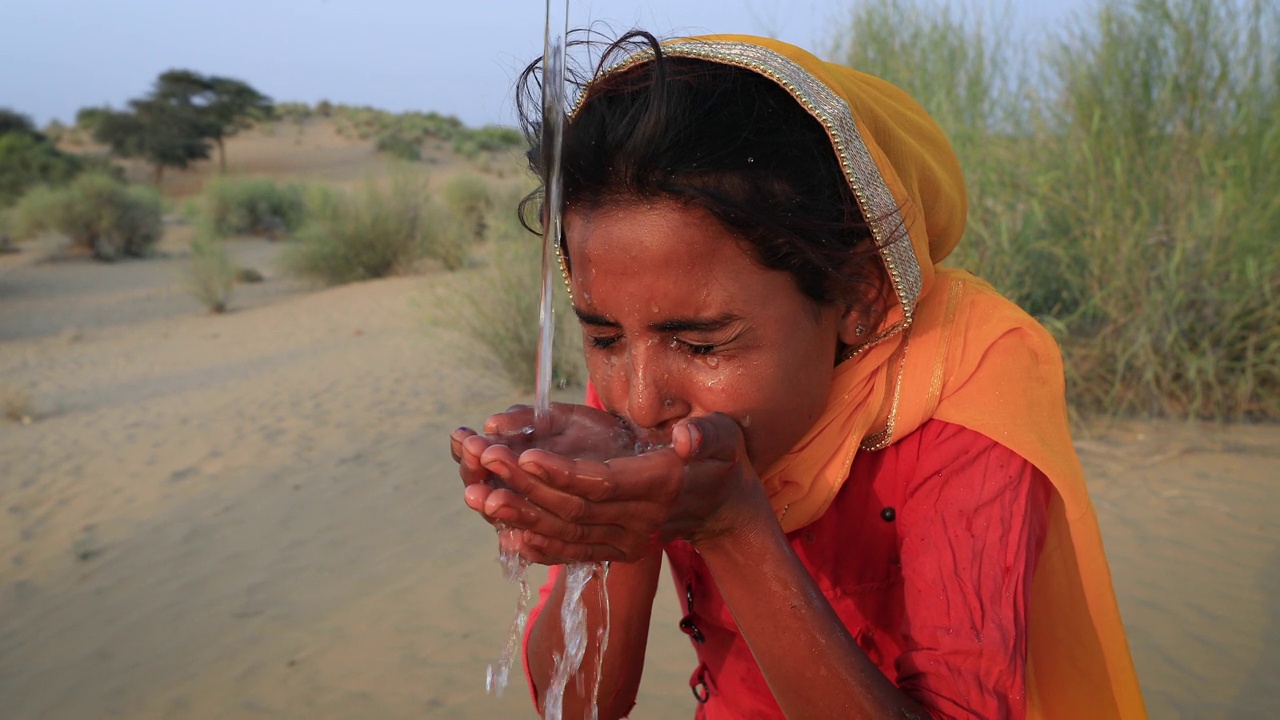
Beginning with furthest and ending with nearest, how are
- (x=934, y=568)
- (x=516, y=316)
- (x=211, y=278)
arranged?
(x=211, y=278)
(x=516, y=316)
(x=934, y=568)

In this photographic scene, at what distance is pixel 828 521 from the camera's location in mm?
1521

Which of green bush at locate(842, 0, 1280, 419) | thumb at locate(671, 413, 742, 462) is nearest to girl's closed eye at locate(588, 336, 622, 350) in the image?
thumb at locate(671, 413, 742, 462)

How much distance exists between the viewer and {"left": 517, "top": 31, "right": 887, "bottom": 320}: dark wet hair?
1240 millimetres

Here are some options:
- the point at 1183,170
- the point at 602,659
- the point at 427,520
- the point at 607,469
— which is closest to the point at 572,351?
the point at 427,520

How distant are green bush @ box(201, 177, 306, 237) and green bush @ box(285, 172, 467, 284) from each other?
273 inches

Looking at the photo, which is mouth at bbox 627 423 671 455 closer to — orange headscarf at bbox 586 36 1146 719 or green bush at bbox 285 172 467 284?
orange headscarf at bbox 586 36 1146 719

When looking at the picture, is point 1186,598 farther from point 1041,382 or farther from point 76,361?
point 76,361

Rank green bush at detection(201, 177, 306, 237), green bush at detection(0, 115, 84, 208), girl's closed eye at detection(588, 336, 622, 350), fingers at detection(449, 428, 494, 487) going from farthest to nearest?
green bush at detection(0, 115, 84, 208) < green bush at detection(201, 177, 306, 237) < girl's closed eye at detection(588, 336, 622, 350) < fingers at detection(449, 428, 494, 487)

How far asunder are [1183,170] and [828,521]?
4.30 meters

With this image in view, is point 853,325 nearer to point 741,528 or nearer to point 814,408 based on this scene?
point 814,408

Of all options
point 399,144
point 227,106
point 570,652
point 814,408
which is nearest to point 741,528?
point 814,408

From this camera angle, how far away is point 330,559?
4281 mm

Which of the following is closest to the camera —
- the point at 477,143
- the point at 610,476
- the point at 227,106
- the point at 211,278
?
the point at 610,476

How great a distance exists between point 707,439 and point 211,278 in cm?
1281
